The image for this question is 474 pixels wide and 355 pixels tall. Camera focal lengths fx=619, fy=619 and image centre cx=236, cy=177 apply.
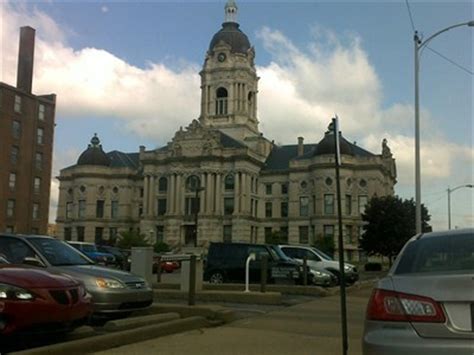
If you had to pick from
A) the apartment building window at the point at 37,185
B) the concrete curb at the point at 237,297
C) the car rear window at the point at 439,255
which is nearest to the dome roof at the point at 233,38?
the apartment building window at the point at 37,185

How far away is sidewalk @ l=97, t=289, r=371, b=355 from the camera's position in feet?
28.2

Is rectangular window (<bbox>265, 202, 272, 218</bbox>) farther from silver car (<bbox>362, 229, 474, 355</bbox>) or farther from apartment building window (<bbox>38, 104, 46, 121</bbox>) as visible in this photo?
silver car (<bbox>362, 229, 474, 355</bbox>)

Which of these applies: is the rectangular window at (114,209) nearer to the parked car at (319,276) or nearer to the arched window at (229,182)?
the arched window at (229,182)

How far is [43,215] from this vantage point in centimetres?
7788

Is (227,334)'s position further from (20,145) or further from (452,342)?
(20,145)

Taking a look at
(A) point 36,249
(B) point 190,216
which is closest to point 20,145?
(B) point 190,216

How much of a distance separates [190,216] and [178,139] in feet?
44.8

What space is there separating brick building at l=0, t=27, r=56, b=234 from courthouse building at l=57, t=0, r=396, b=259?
25449 millimetres

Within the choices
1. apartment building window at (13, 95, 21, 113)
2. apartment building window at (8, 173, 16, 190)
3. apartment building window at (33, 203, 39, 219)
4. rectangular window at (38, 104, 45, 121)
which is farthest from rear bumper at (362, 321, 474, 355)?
rectangular window at (38, 104, 45, 121)

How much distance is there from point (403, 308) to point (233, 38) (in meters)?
115

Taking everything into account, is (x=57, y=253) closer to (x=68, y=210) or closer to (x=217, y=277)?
(x=217, y=277)

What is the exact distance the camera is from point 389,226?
6250 centimetres

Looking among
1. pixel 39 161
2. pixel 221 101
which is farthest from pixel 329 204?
pixel 39 161

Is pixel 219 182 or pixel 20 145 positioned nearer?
pixel 20 145
